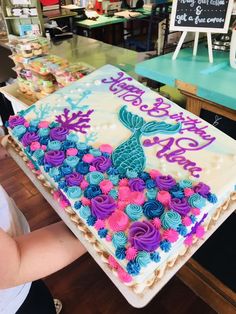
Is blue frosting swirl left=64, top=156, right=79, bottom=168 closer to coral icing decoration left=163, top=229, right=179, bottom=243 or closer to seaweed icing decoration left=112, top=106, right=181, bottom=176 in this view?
seaweed icing decoration left=112, top=106, right=181, bottom=176

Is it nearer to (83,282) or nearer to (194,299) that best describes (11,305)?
(83,282)

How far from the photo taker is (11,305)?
93 cm

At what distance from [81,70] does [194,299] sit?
5.46 ft

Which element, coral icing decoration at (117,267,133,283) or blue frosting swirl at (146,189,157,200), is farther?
blue frosting swirl at (146,189,157,200)

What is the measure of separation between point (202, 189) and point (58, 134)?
1.94ft

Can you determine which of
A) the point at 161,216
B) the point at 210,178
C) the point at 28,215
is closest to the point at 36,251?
the point at 161,216

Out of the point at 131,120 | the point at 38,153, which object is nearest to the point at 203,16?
the point at 131,120

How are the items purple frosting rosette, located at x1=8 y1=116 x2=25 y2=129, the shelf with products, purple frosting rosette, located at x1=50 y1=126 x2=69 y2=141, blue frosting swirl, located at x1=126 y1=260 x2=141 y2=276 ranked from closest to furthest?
blue frosting swirl, located at x1=126 y1=260 x2=141 y2=276 → purple frosting rosette, located at x1=50 y1=126 x2=69 y2=141 → purple frosting rosette, located at x1=8 y1=116 x2=25 y2=129 → the shelf with products

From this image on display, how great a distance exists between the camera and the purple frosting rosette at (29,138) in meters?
1.09

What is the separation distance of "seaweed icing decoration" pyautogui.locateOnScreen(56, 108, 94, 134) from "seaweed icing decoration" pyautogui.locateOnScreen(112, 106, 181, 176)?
14cm

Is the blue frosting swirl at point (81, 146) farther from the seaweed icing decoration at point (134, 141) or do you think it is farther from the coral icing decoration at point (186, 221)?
the coral icing decoration at point (186, 221)

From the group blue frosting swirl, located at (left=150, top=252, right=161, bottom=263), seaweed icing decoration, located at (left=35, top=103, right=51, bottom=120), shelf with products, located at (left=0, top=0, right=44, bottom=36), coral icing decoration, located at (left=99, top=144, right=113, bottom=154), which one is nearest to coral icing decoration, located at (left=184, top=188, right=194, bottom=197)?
blue frosting swirl, located at (left=150, top=252, right=161, bottom=263)

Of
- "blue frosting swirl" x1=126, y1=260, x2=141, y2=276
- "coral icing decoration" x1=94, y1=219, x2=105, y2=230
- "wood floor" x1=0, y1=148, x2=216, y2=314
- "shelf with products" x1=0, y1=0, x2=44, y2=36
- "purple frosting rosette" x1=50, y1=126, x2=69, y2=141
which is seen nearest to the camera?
"blue frosting swirl" x1=126, y1=260, x2=141, y2=276

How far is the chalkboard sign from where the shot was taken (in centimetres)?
120
